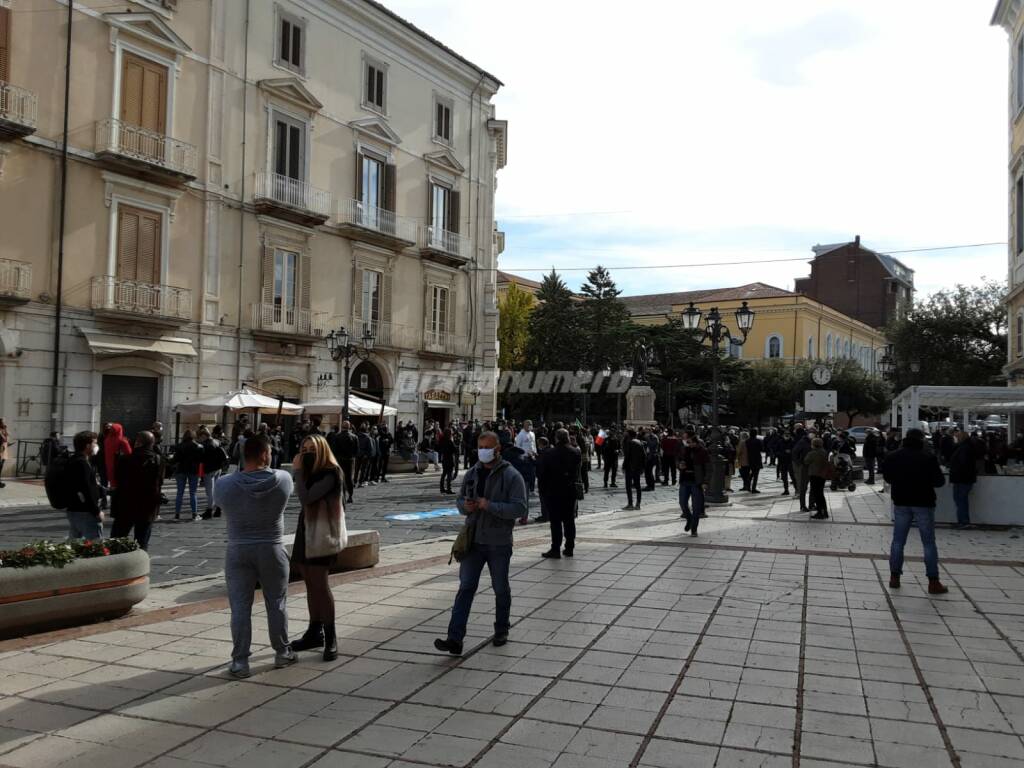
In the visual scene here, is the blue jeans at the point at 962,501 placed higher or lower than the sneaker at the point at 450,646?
higher

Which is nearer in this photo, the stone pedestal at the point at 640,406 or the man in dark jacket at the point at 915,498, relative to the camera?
the man in dark jacket at the point at 915,498

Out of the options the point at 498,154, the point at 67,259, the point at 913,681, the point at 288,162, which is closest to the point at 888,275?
the point at 498,154

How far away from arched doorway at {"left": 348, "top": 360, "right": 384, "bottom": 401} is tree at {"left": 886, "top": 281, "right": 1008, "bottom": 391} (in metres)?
23.0

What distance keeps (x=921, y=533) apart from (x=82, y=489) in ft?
26.4

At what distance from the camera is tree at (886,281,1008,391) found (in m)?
37.2

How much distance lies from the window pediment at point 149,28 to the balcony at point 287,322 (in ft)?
24.7

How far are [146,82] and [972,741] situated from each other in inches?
966

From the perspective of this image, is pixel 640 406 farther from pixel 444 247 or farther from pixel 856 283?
pixel 856 283

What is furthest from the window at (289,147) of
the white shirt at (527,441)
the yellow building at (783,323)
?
the yellow building at (783,323)

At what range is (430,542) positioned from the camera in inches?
469

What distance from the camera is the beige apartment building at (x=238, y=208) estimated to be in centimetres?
2131

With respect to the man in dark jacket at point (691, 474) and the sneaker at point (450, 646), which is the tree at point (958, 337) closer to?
the man in dark jacket at point (691, 474)

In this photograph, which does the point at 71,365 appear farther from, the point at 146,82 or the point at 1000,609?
the point at 1000,609

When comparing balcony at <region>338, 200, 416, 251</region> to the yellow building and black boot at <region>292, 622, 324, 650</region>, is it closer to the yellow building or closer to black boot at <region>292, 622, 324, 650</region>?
black boot at <region>292, 622, 324, 650</region>
